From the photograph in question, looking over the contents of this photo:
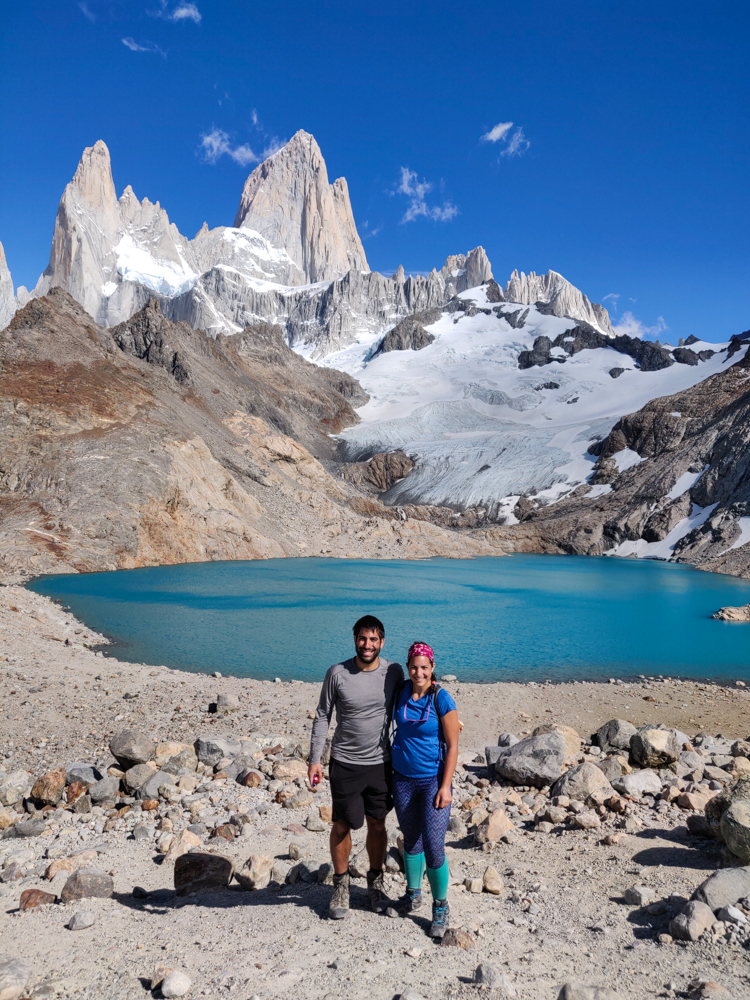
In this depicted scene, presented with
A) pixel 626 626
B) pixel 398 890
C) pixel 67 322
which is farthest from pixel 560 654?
pixel 67 322

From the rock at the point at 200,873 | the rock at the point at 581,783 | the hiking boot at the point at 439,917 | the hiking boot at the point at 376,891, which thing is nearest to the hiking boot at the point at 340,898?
the hiking boot at the point at 376,891

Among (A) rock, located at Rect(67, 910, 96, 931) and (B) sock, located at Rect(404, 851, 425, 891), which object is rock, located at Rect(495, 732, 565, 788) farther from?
(A) rock, located at Rect(67, 910, 96, 931)

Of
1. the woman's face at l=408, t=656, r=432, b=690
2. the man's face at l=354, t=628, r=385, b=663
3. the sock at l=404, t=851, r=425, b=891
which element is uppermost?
the man's face at l=354, t=628, r=385, b=663

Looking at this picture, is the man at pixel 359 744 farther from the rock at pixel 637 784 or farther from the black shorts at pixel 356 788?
the rock at pixel 637 784

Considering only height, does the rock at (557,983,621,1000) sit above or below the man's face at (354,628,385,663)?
below

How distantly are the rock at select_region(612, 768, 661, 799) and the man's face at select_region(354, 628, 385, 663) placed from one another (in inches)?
162

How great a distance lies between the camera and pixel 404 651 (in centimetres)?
1902

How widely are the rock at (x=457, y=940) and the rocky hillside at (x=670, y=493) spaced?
186ft

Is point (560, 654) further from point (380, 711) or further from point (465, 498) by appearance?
point (465, 498)

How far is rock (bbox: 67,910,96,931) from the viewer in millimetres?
4344

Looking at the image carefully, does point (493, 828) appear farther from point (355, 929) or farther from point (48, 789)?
point (48, 789)

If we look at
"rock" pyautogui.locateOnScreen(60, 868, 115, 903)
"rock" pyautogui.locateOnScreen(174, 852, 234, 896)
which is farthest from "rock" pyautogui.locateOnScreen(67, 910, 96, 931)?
"rock" pyautogui.locateOnScreen(174, 852, 234, 896)

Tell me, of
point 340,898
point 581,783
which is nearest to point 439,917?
point 340,898

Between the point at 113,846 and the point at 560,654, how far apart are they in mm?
16176
